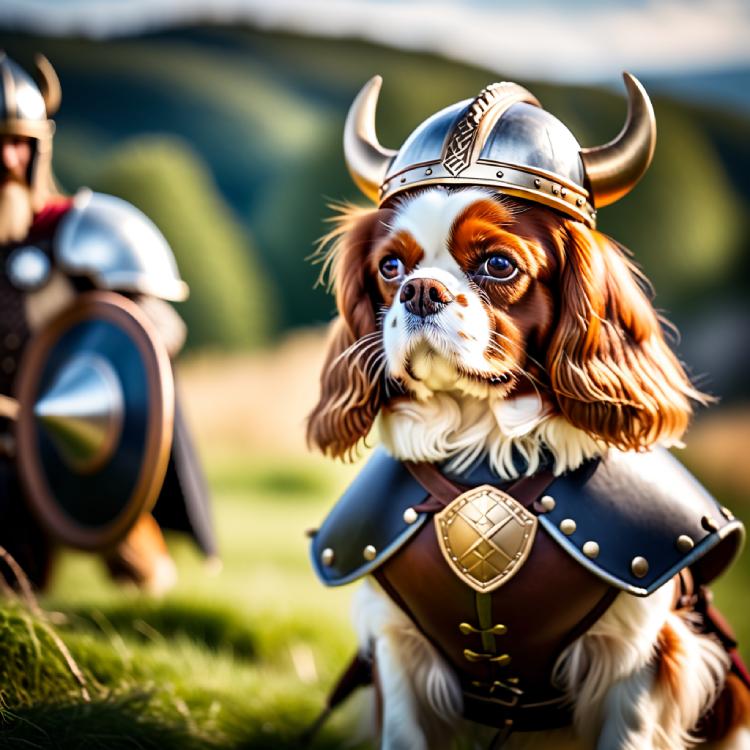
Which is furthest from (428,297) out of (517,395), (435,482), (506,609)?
(506,609)

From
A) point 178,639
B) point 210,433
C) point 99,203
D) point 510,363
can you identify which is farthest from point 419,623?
point 210,433

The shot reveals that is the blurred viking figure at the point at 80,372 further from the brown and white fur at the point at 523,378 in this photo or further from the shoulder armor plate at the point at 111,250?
the brown and white fur at the point at 523,378

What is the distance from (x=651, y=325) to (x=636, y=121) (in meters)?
0.46

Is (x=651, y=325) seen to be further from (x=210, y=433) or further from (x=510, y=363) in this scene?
(x=210, y=433)

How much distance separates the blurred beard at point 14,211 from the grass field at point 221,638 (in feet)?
4.89

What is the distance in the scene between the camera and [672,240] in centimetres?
964

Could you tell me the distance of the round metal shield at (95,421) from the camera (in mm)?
3699

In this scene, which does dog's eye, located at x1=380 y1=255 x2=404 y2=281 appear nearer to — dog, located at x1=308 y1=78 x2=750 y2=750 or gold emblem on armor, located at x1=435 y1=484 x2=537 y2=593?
dog, located at x1=308 y1=78 x2=750 y2=750

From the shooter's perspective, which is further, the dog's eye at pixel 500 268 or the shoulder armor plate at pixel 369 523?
the shoulder armor plate at pixel 369 523

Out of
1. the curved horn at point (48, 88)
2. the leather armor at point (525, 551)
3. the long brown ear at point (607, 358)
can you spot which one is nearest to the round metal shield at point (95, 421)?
the curved horn at point (48, 88)

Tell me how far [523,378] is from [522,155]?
487 mm

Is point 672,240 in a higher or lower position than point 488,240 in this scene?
lower

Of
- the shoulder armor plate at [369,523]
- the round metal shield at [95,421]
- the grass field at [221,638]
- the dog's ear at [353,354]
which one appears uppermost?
the dog's ear at [353,354]

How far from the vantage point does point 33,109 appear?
402 centimetres
